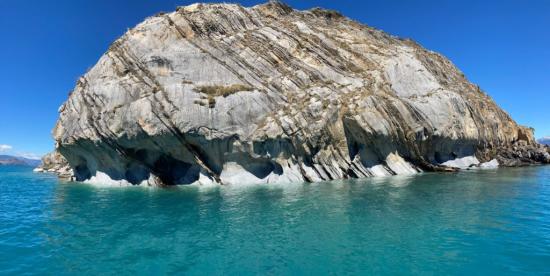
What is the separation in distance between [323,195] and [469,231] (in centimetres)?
1566

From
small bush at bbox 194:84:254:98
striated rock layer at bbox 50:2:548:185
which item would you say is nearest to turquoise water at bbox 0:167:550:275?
striated rock layer at bbox 50:2:548:185

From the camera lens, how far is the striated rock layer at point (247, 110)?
48.3 meters

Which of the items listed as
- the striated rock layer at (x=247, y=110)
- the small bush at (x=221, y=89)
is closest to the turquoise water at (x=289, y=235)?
the striated rock layer at (x=247, y=110)

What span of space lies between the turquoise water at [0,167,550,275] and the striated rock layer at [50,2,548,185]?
15864 mm

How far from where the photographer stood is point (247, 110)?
5019 cm

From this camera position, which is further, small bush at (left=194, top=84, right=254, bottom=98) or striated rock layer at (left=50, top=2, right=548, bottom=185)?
small bush at (left=194, top=84, right=254, bottom=98)

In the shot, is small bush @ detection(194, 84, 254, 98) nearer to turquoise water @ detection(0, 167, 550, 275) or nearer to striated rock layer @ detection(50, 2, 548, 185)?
striated rock layer @ detection(50, 2, 548, 185)

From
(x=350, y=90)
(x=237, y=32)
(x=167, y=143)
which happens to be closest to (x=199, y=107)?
(x=167, y=143)

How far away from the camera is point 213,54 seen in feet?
186

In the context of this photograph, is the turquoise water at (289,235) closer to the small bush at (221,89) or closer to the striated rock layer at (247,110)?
the striated rock layer at (247,110)

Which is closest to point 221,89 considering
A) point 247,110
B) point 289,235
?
point 247,110

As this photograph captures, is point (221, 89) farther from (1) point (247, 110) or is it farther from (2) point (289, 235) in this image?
(2) point (289, 235)

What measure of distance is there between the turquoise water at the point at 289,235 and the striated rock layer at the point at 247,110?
1586 cm

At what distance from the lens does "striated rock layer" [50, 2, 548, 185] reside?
48281 mm
